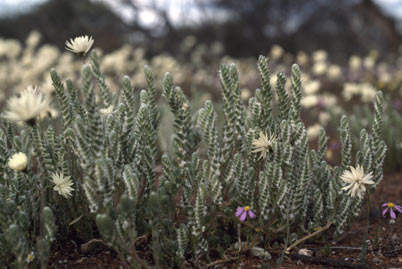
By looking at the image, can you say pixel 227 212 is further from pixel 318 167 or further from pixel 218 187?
pixel 318 167

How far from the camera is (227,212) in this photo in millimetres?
1996

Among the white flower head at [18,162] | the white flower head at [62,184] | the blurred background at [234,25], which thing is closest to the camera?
the white flower head at [18,162]

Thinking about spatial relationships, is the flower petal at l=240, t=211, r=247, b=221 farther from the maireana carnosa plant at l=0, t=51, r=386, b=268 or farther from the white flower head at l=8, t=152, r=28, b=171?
Result: the white flower head at l=8, t=152, r=28, b=171

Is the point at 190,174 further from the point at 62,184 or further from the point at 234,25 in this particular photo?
the point at 234,25

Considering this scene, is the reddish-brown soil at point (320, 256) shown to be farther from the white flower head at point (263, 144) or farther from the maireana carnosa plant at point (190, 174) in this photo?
the white flower head at point (263, 144)

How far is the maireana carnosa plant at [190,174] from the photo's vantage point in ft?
5.79

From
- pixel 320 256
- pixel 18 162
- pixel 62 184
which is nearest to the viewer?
pixel 18 162

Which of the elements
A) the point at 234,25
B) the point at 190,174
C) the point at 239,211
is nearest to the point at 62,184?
the point at 190,174

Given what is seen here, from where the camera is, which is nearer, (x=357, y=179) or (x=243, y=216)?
(x=357, y=179)

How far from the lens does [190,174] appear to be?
1.92 meters

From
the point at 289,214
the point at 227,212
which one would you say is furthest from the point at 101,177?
the point at 289,214

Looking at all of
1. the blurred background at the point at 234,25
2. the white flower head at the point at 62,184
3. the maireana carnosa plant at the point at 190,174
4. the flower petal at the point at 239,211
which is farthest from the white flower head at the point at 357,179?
the blurred background at the point at 234,25

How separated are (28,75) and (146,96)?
4.03 meters

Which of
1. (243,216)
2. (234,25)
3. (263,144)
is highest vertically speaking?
(234,25)
